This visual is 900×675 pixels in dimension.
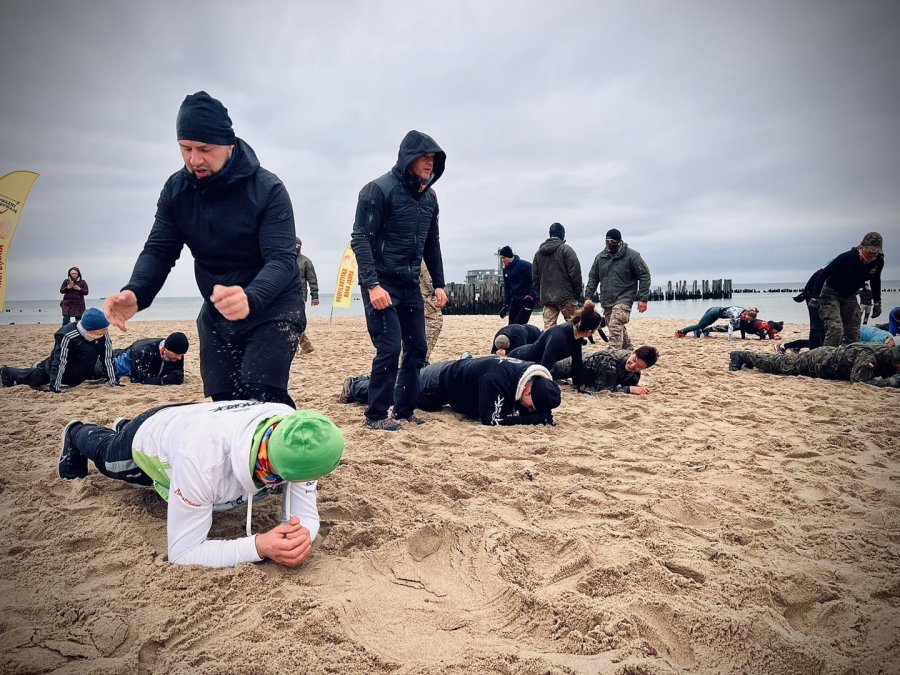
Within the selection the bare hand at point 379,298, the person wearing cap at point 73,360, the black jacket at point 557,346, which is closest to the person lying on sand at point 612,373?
the black jacket at point 557,346

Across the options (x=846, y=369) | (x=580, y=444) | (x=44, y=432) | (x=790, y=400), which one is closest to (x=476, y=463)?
(x=580, y=444)

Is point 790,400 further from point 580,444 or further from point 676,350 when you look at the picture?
point 676,350

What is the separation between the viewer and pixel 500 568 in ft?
6.56

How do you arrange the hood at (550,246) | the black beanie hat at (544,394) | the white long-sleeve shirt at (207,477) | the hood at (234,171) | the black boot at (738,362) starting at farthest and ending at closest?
1. the hood at (550,246)
2. the black boot at (738,362)
3. the black beanie hat at (544,394)
4. the hood at (234,171)
5. the white long-sleeve shirt at (207,477)

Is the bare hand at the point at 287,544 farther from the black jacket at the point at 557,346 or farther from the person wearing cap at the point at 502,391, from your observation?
the black jacket at the point at 557,346

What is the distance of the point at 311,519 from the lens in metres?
2.08

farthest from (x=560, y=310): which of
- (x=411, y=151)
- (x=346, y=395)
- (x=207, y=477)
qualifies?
(x=207, y=477)

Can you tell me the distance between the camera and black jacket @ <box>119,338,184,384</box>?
18.9 feet

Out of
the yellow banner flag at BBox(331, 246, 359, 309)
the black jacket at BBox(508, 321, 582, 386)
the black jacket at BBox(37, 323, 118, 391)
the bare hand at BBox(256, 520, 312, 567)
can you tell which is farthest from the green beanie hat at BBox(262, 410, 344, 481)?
the yellow banner flag at BBox(331, 246, 359, 309)

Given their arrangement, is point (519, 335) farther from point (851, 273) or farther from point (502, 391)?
point (851, 273)

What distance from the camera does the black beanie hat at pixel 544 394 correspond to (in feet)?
13.0

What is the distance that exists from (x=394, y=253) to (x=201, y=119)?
1.83 m

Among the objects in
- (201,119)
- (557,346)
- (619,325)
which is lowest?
(557,346)

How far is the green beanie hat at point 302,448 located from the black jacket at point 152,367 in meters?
4.79
